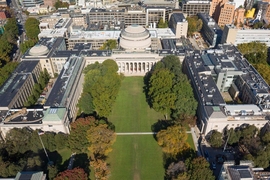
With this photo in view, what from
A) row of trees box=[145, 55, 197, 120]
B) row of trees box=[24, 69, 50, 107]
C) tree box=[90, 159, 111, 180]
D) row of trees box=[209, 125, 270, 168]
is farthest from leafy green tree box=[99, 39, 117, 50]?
tree box=[90, 159, 111, 180]

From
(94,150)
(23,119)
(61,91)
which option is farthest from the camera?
(61,91)

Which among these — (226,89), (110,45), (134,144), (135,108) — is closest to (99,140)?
(134,144)

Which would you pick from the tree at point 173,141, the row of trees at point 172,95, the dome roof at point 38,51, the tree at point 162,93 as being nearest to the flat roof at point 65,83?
the dome roof at point 38,51

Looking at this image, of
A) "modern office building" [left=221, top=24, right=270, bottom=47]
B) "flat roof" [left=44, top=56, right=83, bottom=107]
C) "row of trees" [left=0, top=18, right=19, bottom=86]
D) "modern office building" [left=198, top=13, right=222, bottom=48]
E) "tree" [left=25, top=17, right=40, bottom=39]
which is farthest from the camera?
"tree" [left=25, top=17, right=40, bottom=39]

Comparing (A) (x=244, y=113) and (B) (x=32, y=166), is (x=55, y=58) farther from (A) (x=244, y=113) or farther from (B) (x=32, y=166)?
(A) (x=244, y=113)

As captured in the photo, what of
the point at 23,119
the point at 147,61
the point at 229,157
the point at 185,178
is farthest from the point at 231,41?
the point at 23,119

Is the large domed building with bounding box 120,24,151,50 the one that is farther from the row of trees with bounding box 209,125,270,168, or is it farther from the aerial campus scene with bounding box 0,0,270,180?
the row of trees with bounding box 209,125,270,168

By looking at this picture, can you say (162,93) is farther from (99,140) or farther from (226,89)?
(226,89)

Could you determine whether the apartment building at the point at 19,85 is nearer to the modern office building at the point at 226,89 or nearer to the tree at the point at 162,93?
the tree at the point at 162,93
